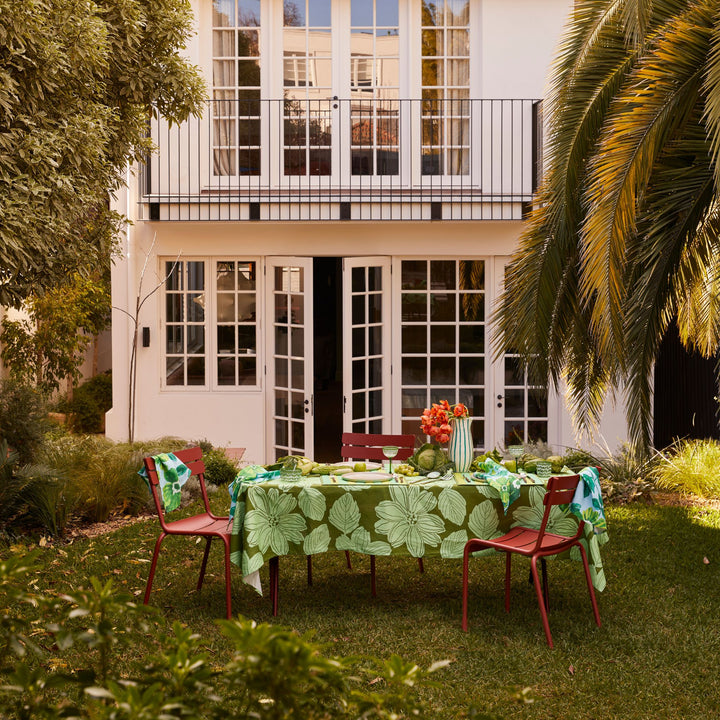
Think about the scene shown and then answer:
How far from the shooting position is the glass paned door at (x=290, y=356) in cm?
1114

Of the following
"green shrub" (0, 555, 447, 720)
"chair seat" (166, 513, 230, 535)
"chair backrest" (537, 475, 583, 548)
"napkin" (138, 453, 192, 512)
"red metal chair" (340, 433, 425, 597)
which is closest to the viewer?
"green shrub" (0, 555, 447, 720)

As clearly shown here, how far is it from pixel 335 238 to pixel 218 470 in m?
3.19

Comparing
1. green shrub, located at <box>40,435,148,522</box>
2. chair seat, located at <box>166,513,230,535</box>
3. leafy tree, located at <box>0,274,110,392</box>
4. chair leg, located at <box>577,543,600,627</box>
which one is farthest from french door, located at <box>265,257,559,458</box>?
chair leg, located at <box>577,543,600,627</box>

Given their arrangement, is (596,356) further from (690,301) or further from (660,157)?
(660,157)

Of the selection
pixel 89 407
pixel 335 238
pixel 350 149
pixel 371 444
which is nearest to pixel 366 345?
pixel 335 238

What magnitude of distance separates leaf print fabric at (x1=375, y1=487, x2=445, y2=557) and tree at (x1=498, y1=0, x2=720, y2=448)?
1503 mm

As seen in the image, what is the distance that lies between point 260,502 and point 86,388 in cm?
893

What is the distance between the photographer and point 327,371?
37.1 ft

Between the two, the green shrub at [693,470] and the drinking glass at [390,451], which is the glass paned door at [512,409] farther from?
the drinking glass at [390,451]

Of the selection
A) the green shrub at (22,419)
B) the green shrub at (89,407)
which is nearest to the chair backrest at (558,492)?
the green shrub at (22,419)

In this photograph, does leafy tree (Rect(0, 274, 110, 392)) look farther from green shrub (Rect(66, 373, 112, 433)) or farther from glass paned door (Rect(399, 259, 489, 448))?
glass paned door (Rect(399, 259, 489, 448))

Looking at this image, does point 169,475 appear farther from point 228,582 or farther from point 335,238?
point 335,238

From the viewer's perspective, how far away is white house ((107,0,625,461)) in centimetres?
1127

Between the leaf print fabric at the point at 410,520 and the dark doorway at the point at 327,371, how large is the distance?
5313 mm
